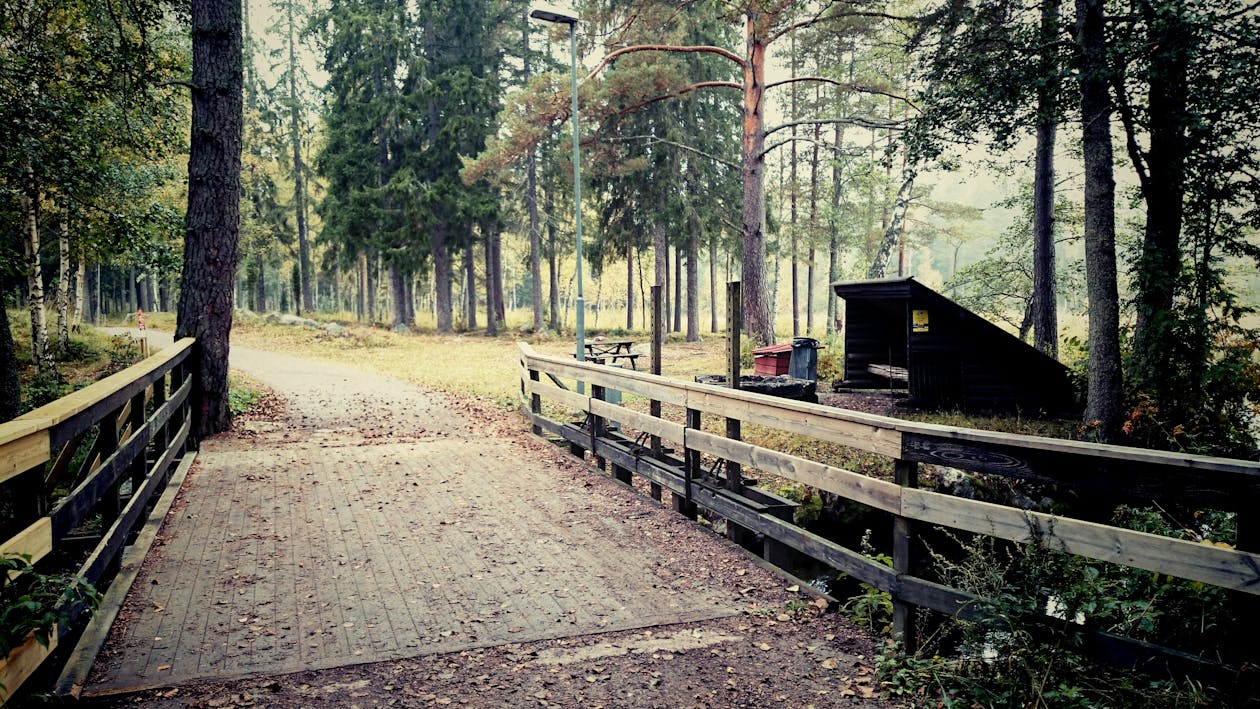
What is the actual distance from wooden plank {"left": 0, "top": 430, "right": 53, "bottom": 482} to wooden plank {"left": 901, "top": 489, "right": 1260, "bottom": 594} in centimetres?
402

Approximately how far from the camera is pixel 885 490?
3.98 meters

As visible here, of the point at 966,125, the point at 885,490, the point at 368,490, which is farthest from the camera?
the point at 966,125

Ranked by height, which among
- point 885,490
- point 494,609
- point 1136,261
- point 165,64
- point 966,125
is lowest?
point 494,609

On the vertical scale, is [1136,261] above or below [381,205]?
below

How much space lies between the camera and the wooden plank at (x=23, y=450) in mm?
2844

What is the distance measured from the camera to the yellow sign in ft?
38.9

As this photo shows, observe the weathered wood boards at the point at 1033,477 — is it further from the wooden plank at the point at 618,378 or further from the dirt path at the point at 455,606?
the wooden plank at the point at 618,378

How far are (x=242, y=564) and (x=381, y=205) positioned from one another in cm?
2967

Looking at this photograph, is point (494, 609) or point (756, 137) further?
point (756, 137)

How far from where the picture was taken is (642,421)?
6.70 metres

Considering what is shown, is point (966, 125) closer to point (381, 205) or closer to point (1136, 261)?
point (1136, 261)

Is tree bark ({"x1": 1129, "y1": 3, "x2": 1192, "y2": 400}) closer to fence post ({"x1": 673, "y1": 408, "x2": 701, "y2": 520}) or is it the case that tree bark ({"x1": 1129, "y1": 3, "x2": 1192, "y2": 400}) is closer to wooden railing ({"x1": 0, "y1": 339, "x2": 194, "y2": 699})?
fence post ({"x1": 673, "y1": 408, "x2": 701, "y2": 520})

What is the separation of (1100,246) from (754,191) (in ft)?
31.6

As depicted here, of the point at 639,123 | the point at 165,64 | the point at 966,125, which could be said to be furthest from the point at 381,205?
the point at 966,125
